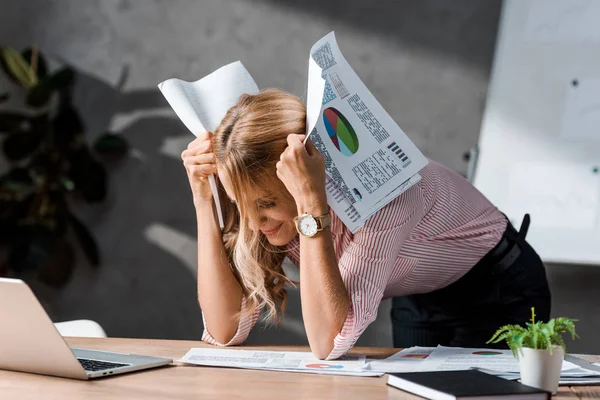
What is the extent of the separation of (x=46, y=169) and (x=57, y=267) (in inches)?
16.1

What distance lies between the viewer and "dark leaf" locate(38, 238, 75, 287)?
313cm

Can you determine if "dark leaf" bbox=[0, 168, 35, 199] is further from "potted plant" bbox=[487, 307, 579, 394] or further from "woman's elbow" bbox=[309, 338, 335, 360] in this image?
"potted plant" bbox=[487, 307, 579, 394]

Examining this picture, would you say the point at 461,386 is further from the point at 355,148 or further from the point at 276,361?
the point at 355,148

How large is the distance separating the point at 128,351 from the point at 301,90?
1.79m

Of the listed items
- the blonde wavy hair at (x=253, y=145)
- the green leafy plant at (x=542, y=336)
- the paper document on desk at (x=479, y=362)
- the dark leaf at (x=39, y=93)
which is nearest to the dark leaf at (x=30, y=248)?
the dark leaf at (x=39, y=93)

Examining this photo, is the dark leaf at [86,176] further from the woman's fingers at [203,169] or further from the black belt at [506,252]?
the black belt at [506,252]

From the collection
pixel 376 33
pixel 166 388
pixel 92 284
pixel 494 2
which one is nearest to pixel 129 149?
pixel 92 284

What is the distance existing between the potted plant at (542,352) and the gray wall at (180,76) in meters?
1.87

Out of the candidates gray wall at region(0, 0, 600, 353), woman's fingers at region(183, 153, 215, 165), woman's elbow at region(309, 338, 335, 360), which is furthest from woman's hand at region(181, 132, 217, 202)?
gray wall at region(0, 0, 600, 353)

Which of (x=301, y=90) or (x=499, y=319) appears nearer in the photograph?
(x=499, y=319)

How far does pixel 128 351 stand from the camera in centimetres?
150

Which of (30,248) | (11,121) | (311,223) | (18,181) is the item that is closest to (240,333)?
(311,223)

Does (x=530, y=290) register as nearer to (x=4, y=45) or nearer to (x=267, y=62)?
(x=267, y=62)

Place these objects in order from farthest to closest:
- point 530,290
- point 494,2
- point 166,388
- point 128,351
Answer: point 494,2 < point 530,290 < point 128,351 < point 166,388
